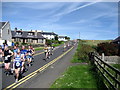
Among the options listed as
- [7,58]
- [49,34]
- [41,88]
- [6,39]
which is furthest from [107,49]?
[49,34]

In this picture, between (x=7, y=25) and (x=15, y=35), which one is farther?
(x=15, y=35)

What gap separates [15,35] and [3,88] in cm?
6635

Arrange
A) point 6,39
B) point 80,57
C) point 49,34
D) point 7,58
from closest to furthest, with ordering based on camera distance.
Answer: point 7,58
point 80,57
point 6,39
point 49,34

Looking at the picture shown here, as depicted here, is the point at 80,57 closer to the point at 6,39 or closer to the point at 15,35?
the point at 6,39

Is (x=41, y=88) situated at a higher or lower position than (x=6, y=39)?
lower

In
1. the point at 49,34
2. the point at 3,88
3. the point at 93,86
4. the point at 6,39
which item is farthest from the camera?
the point at 49,34

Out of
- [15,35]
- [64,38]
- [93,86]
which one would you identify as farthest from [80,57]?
[64,38]

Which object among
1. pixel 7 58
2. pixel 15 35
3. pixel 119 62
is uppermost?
pixel 15 35

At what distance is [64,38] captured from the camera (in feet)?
485

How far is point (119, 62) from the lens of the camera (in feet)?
71.2

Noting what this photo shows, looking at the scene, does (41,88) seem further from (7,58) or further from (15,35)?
(15,35)

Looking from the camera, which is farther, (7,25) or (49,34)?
(49,34)

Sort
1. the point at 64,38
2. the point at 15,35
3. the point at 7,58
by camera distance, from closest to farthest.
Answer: the point at 7,58 → the point at 15,35 → the point at 64,38

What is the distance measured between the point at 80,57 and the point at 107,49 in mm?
8005
